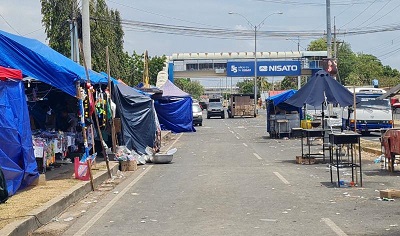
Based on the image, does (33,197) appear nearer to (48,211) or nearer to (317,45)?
(48,211)

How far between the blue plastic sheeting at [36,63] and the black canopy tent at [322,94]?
24.6 feet

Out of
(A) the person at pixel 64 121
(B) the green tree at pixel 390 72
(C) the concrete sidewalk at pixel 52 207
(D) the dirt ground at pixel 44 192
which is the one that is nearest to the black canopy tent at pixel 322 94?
(D) the dirt ground at pixel 44 192

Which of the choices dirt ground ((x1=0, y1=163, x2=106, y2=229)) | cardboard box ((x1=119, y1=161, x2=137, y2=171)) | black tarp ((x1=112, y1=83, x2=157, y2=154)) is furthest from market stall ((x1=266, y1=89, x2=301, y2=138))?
dirt ground ((x1=0, y1=163, x2=106, y2=229))

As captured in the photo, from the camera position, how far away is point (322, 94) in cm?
1909

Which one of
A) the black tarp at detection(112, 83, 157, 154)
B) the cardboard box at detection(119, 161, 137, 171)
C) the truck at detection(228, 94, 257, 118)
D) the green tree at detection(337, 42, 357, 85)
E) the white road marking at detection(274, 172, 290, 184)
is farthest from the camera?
the green tree at detection(337, 42, 357, 85)

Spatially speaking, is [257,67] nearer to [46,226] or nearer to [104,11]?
[104,11]

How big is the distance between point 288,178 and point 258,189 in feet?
7.36

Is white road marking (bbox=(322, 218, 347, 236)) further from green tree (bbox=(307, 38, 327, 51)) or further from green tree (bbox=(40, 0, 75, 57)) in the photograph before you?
green tree (bbox=(307, 38, 327, 51))

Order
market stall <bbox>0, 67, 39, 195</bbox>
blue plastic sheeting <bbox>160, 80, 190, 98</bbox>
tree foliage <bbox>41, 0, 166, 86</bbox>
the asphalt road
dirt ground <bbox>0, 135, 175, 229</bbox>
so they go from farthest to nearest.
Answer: blue plastic sheeting <bbox>160, 80, 190, 98</bbox> → tree foliage <bbox>41, 0, 166, 86</bbox> → market stall <bbox>0, 67, 39, 195</bbox> → dirt ground <bbox>0, 135, 175, 229</bbox> → the asphalt road

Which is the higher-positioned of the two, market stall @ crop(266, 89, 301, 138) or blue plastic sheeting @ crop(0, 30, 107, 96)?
blue plastic sheeting @ crop(0, 30, 107, 96)

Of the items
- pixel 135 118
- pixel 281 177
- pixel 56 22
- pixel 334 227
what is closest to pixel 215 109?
pixel 56 22

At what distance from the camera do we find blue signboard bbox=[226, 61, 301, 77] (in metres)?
74.3

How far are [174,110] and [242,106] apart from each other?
2703 cm

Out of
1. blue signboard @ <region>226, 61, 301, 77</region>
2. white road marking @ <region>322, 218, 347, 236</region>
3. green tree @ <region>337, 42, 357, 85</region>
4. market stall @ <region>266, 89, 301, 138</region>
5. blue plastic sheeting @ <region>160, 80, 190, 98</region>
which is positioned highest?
green tree @ <region>337, 42, 357, 85</region>
